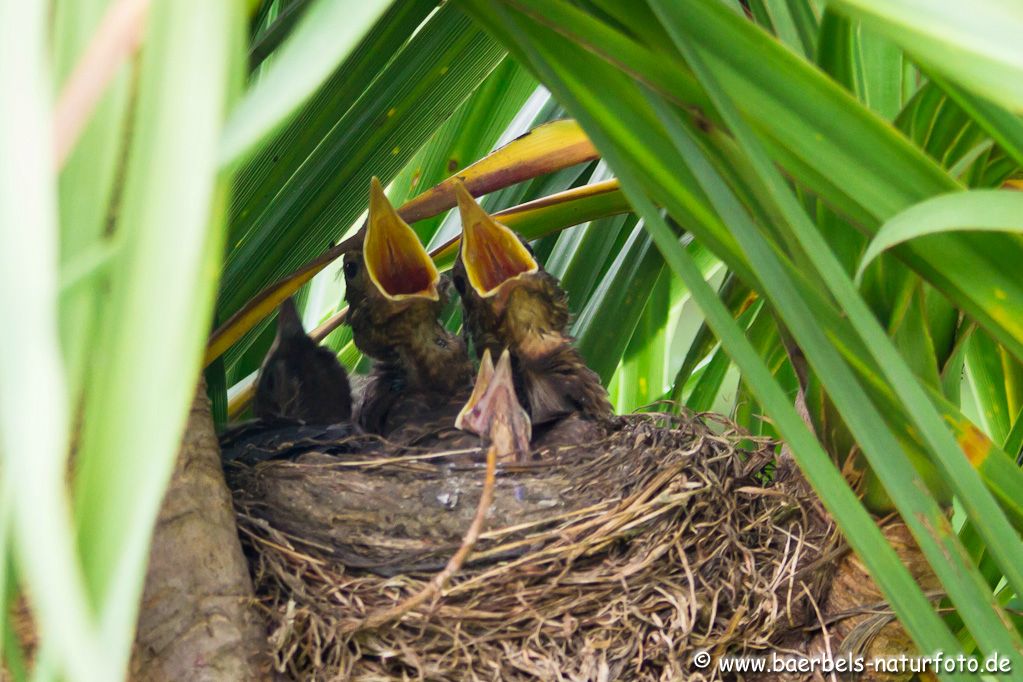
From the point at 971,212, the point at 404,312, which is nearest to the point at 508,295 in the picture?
the point at 404,312

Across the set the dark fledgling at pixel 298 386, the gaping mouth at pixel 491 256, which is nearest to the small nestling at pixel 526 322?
the gaping mouth at pixel 491 256

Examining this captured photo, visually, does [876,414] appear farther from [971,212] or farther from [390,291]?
[390,291]

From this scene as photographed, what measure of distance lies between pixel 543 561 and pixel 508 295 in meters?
0.68

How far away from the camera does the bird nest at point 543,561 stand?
1.04 metres

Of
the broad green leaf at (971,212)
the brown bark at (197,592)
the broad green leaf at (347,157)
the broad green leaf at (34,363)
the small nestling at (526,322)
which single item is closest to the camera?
the broad green leaf at (34,363)

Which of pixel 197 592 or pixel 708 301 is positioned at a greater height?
pixel 708 301

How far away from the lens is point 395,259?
174 cm

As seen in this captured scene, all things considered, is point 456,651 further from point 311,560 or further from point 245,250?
point 245,250

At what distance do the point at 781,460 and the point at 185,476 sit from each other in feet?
2.41

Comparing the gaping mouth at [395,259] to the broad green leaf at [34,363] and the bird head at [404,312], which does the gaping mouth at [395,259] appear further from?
the broad green leaf at [34,363]

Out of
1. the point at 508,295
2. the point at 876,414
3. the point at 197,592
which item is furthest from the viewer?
the point at 508,295

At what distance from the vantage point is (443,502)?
125cm

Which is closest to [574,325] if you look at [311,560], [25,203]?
[311,560]

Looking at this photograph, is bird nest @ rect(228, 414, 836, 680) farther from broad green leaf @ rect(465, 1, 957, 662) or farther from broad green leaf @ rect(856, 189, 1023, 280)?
broad green leaf @ rect(856, 189, 1023, 280)
